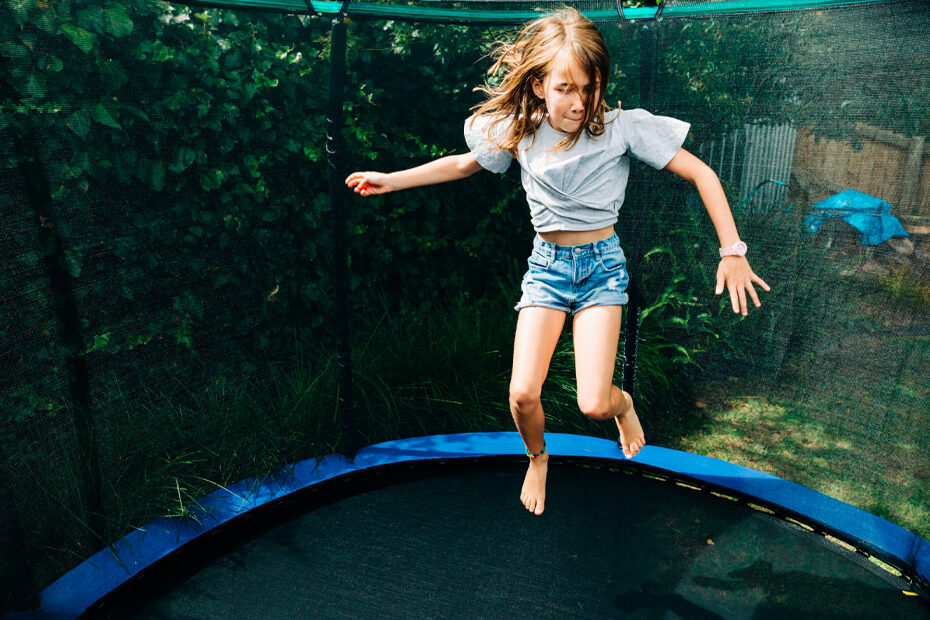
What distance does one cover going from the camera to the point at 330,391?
2.60 metres

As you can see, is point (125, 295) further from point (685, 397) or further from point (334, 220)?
point (685, 397)

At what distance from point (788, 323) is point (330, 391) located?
1.62m

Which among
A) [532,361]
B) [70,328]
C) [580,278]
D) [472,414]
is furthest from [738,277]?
[70,328]

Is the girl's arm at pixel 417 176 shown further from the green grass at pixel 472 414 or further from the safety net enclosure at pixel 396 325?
the green grass at pixel 472 414

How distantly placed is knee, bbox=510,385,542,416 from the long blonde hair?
2.00 feet

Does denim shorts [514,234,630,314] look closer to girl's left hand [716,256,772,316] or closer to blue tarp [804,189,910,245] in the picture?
girl's left hand [716,256,772,316]

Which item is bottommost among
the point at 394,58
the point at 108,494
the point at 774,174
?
the point at 108,494

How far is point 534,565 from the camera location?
1.91 metres

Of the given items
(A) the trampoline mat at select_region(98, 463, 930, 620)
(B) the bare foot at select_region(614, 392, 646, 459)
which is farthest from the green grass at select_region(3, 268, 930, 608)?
(B) the bare foot at select_region(614, 392, 646, 459)

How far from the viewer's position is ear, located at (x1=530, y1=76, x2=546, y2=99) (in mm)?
1668

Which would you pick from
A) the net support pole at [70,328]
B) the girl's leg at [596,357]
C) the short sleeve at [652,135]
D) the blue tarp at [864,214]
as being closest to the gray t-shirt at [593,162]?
the short sleeve at [652,135]

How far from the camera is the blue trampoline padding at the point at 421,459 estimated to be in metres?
1.81

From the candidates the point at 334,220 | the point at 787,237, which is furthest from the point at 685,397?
the point at 334,220

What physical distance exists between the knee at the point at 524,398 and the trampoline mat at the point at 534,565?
472 mm
